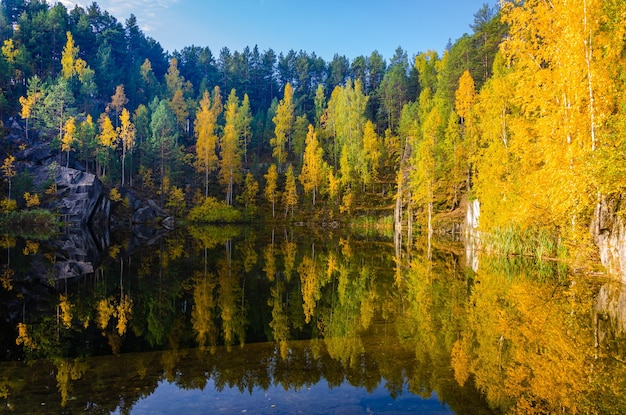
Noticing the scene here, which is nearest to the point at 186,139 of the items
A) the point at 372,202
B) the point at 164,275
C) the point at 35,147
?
the point at 35,147

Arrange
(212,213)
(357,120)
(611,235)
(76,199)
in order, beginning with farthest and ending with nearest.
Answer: (357,120), (212,213), (76,199), (611,235)

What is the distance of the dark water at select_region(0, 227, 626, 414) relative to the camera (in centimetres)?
688

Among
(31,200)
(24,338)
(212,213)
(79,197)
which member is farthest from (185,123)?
(24,338)

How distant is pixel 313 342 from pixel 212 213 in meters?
59.3

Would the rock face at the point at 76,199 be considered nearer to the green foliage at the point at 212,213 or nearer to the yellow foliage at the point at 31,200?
the yellow foliage at the point at 31,200

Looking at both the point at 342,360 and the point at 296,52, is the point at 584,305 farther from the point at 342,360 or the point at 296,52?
the point at 296,52

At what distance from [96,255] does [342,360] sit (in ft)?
75.0

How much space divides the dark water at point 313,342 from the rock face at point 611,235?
80 cm

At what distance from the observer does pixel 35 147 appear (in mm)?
60594

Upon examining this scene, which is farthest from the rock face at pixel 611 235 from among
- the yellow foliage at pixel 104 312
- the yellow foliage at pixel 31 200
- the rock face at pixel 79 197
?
the yellow foliage at pixel 31 200

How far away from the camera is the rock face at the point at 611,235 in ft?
49.5

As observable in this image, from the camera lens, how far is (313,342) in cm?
1020

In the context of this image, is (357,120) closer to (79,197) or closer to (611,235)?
(79,197)

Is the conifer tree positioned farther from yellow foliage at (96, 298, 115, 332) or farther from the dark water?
yellow foliage at (96, 298, 115, 332)
